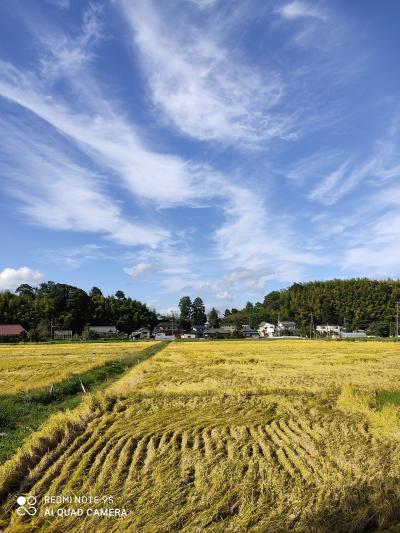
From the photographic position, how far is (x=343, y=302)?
117312 millimetres

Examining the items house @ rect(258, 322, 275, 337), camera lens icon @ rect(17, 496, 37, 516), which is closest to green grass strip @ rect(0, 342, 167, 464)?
camera lens icon @ rect(17, 496, 37, 516)

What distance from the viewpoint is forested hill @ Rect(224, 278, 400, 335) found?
4387 inches

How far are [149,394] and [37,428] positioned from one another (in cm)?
557

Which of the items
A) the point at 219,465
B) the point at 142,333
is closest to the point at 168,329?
the point at 142,333

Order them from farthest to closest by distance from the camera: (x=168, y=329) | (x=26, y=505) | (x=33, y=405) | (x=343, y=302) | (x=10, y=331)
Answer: (x=168, y=329) → (x=343, y=302) → (x=10, y=331) → (x=33, y=405) → (x=26, y=505)

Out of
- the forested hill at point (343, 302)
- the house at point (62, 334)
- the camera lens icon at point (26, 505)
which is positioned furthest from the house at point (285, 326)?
the camera lens icon at point (26, 505)

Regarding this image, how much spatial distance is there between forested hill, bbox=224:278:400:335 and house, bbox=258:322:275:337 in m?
5.22

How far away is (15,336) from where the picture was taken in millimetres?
80750

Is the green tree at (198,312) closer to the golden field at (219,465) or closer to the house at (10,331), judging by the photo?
the house at (10,331)

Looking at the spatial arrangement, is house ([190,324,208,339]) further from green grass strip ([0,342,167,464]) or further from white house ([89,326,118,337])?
green grass strip ([0,342,167,464])

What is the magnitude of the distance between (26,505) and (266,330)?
12609 centimetres

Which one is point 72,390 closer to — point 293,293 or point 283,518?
point 283,518

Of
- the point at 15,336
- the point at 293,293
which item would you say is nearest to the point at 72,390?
the point at 15,336

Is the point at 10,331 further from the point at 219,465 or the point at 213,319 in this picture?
the point at 219,465
